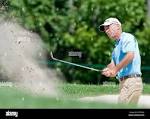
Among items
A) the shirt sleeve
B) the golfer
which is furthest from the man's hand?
the shirt sleeve

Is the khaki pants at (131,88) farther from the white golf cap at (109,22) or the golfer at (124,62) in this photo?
the white golf cap at (109,22)

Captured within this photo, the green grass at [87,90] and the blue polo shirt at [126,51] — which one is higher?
the blue polo shirt at [126,51]

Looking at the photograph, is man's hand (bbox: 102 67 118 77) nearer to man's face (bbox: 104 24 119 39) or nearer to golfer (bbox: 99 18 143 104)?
golfer (bbox: 99 18 143 104)

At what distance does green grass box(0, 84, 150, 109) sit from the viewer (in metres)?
3.03

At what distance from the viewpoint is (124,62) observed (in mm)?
3174

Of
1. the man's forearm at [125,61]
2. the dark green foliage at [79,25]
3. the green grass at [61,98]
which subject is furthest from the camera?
the dark green foliage at [79,25]

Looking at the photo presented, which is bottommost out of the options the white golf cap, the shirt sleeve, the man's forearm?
the man's forearm

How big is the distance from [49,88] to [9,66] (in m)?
0.21

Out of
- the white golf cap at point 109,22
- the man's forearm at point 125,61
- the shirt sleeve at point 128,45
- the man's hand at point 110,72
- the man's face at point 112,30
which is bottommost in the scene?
the man's hand at point 110,72

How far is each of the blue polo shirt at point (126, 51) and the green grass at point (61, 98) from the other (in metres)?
0.09

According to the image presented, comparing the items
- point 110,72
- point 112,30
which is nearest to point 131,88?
point 110,72

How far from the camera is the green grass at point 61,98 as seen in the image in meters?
3.03

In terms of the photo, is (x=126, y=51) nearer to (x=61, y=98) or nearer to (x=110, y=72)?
(x=110, y=72)

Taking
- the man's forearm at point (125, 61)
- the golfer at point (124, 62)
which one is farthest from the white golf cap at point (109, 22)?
the man's forearm at point (125, 61)
